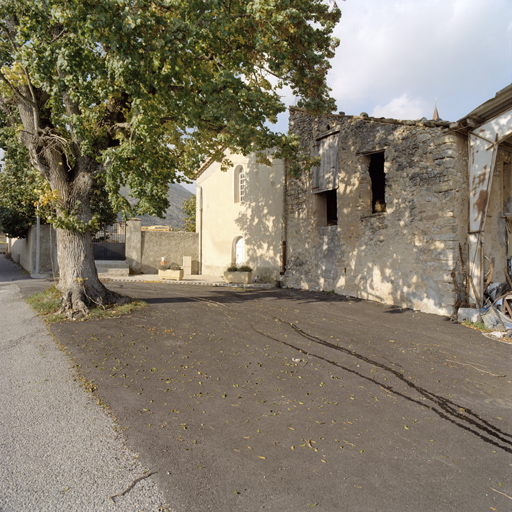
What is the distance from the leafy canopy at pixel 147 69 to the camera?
696cm

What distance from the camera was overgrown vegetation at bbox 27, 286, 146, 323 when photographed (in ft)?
26.6

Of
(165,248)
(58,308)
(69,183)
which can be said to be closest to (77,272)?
(58,308)

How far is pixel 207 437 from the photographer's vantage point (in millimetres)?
3449

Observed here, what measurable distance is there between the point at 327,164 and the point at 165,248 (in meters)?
10.9

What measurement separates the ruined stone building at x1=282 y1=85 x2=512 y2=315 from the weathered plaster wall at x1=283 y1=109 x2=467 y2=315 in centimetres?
3

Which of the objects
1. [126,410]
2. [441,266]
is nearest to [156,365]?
[126,410]

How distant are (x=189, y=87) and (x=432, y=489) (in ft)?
28.2

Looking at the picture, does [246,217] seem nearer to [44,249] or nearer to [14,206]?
[44,249]

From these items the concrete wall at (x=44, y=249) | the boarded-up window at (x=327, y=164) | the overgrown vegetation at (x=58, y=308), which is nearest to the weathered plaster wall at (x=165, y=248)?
the concrete wall at (x=44, y=249)

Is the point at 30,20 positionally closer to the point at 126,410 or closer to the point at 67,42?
the point at 67,42

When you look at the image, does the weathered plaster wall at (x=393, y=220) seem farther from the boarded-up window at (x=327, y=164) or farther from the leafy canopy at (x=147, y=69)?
the leafy canopy at (x=147, y=69)

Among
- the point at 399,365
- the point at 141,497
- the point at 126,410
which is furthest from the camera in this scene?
the point at 399,365

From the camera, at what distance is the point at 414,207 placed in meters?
10.4

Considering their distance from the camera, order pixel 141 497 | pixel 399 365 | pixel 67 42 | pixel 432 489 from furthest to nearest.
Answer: pixel 67 42, pixel 399 365, pixel 432 489, pixel 141 497
